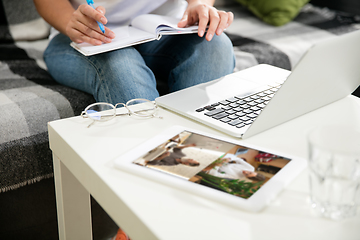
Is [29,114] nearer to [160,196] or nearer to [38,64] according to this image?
[38,64]

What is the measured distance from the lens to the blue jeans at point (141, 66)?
0.85 meters

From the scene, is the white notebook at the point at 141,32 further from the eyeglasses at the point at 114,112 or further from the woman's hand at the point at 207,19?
the eyeglasses at the point at 114,112

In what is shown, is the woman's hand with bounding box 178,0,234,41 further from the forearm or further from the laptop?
the forearm

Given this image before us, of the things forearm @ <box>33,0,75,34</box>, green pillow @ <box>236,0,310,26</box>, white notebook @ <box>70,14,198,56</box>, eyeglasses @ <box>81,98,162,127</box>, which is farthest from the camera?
green pillow @ <box>236,0,310,26</box>

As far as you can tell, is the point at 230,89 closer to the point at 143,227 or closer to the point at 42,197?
the point at 143,227

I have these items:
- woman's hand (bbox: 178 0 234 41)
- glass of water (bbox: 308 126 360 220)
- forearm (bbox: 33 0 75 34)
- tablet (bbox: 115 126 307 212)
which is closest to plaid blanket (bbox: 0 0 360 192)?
forearm (bbox: 33 0 75 34)

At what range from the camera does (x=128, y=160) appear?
50cm

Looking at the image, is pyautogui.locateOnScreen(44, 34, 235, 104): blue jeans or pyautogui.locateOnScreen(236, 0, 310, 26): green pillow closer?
pyautogui.locateOnScreen(44, 34, 235, 104): blue jeans

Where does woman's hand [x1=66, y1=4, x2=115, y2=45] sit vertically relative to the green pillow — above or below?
above

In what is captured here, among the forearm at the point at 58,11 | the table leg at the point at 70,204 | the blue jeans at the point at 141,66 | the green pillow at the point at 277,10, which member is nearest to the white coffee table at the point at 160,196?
the table leg at the point at 70,204

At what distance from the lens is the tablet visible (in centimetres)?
43

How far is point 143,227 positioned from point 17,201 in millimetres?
634

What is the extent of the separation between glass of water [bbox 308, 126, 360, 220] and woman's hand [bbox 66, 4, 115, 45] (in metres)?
0.59

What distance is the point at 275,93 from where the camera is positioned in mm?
498
